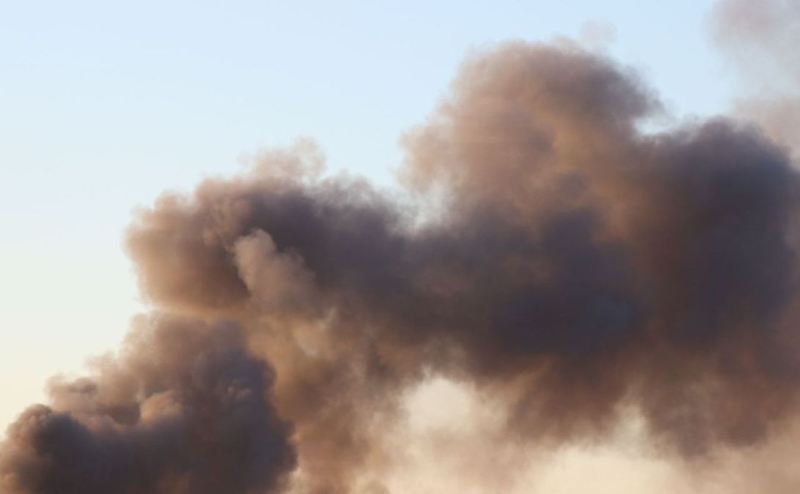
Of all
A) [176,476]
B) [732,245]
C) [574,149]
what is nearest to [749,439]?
[732,245]

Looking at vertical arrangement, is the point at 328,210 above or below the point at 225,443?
above

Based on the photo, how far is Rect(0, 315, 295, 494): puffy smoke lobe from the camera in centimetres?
8656

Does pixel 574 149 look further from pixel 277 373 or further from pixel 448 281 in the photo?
pixel 277 373

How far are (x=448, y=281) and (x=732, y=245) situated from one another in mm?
16902

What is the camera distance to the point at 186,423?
88.7 metres

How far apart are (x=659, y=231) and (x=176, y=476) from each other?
106ft

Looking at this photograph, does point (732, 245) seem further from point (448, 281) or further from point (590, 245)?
point (448, 281)

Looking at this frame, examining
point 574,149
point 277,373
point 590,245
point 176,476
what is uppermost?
point 574,149

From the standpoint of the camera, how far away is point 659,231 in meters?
103

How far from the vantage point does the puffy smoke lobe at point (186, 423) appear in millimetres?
86562

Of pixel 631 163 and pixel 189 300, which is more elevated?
pixel 631 163

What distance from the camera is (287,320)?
309 ft

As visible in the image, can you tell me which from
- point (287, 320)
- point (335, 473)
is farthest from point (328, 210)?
point (335, 473)

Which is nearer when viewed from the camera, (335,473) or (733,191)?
(335,473)
